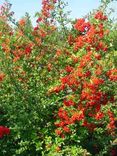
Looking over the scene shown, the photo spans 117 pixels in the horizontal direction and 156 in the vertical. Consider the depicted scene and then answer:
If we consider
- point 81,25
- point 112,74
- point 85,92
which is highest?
point 81,25

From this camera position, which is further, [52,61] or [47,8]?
[47,8]

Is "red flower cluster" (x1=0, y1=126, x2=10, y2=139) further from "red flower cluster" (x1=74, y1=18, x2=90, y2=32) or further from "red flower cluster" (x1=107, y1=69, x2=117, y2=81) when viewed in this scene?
"red flower cluster" (x1=74, y1=18, x2=90, y2=32)

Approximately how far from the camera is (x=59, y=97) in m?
A: 10.4

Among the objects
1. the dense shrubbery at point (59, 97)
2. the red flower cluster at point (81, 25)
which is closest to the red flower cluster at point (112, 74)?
the dense shrubbery at point (59, 97)

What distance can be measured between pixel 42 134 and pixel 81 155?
1075 mm

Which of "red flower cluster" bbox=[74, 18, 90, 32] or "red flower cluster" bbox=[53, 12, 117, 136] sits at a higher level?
"red flower cluster" bbox=[74, 18, 90, 32]

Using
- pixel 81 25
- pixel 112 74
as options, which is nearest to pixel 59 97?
pixel 112 74

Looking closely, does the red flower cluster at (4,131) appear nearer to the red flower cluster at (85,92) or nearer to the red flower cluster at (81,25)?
the red flower cluster at (85,92)

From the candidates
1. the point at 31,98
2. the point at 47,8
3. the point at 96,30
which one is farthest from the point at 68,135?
the point at 47,8

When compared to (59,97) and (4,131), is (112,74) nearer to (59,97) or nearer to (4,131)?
(59,97)

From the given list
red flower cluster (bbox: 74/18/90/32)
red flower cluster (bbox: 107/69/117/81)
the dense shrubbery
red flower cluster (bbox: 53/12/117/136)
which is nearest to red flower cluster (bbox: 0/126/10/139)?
the dense shrubbery

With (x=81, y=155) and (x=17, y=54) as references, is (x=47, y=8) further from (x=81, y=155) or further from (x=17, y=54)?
(x=81, y=155)

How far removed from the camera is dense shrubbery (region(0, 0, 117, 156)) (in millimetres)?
10008

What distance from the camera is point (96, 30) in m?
11.4
